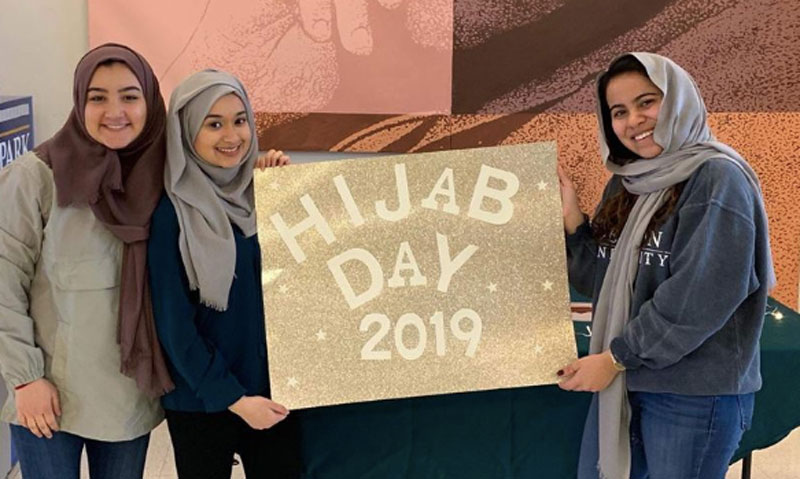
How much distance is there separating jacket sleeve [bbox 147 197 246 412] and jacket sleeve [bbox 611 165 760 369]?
81 cm

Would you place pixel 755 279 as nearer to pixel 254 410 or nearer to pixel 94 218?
pixel 254 410

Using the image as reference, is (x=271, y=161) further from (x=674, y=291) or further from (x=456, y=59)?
(x=456, y=59)

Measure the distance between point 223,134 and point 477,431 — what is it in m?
0.91

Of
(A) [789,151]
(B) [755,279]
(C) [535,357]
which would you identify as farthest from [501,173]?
(A) [789,151]

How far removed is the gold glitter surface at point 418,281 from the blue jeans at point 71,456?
334 millimetres

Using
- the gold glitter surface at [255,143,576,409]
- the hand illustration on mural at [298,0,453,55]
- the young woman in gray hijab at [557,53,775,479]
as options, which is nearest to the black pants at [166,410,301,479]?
the gold glitter surface at [255,143,576,409]

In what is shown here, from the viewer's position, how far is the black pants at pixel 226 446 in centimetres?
174

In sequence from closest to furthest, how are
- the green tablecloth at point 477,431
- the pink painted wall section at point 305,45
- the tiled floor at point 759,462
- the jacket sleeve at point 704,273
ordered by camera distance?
1. the jacket sleeve at point 704,273
2. the green tablecloth at point 477,431
3. the tiled floor at point 759,462
4. the pink painted wall section at point 305,45

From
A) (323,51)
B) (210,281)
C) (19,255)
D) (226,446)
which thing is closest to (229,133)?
(210,281)

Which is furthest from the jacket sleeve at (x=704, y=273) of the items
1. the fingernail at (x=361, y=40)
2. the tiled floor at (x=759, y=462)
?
the fingernail at (x=361, y=40)

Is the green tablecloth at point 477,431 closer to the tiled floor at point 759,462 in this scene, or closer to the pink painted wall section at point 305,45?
the tiled floor at point 759,462

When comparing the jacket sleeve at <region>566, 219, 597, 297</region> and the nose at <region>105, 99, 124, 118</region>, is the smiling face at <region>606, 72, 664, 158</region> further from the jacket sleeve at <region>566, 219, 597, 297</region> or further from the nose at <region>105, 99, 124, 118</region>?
the nose at <region>105, 99, 124, 118</region>

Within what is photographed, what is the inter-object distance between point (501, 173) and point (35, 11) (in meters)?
2.20

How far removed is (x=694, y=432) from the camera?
1641 millimetres
